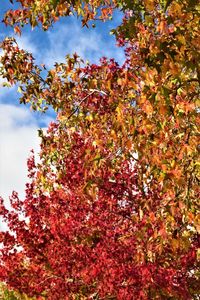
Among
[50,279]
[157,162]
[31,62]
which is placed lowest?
[157,162]

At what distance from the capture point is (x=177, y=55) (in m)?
5.52

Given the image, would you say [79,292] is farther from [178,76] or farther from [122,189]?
[178,76]

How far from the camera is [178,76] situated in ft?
17.9

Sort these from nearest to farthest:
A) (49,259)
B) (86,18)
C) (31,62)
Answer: (86,18) < (31,62) < (49,259)

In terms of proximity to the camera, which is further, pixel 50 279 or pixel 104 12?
pixel 50 279

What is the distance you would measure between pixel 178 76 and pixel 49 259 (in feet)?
25.1

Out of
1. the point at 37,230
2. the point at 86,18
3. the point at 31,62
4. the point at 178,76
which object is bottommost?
the point at 178,76

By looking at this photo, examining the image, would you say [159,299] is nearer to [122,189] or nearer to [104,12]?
[122,189]

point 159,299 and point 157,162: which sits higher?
point 159,299

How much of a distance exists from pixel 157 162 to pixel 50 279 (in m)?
7.53

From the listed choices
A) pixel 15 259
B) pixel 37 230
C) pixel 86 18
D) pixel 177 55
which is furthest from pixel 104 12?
pixel 15 259

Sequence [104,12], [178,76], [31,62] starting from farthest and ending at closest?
[31,62]
[104,12]
[178,76]

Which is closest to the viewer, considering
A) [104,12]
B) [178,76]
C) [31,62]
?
[178,76]

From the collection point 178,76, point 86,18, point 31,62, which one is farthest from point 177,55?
point 31,62
